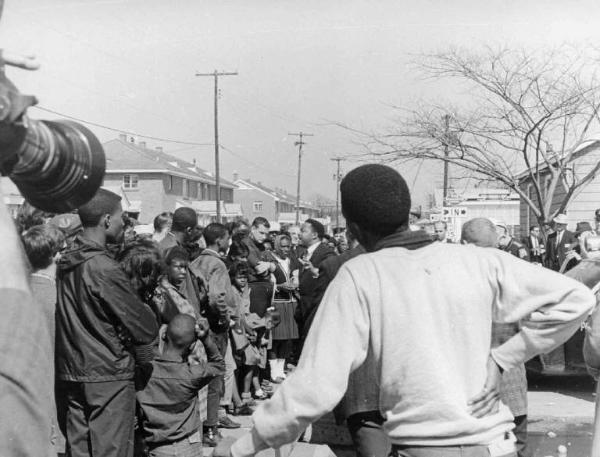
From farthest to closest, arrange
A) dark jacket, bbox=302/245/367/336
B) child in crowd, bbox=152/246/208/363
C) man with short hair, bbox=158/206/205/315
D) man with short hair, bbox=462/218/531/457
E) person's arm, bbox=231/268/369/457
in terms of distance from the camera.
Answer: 1. man with short hair, bbox=158/206/205/315
2. child in crowd, bbox=152/246/208/363
3. dark jacket, bbox=302/245/367/336
4. man with short hair, bbox=462/218/531/457
5. person's arm, bbox=231/268/369/457

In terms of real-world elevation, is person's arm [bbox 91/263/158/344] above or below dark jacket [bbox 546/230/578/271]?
above

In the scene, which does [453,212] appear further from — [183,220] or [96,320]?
[96,320]

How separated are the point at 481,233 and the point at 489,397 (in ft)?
11.3

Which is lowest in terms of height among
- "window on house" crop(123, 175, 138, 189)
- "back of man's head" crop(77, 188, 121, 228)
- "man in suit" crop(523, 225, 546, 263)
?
"window on house" crop(123, 175, 138, 189)

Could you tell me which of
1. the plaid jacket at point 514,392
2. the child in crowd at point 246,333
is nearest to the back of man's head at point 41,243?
the plaid jacket at point 514,392

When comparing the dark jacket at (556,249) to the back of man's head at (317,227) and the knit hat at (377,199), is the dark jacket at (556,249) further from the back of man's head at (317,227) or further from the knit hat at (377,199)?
the knit hat at (377,199)

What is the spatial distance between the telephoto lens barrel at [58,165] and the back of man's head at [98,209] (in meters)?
3.47

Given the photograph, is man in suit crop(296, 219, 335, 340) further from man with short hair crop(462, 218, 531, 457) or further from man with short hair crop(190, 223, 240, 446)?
man with short hair crop(462, 218, 531, 457)

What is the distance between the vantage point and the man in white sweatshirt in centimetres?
239

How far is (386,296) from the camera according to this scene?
8.10 feet

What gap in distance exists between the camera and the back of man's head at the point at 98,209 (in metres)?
4.59

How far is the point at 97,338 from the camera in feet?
15.0

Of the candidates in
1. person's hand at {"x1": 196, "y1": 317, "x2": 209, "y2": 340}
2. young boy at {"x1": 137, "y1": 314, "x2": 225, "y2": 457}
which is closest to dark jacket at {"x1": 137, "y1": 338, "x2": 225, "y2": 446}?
young boy at {"x1": 137, "y1": 314, "x2": 225, "y2": 457}

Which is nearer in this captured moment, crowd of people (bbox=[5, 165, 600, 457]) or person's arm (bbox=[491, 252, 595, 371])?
crowd of people (bbox=[5, 165, 600, 457])
